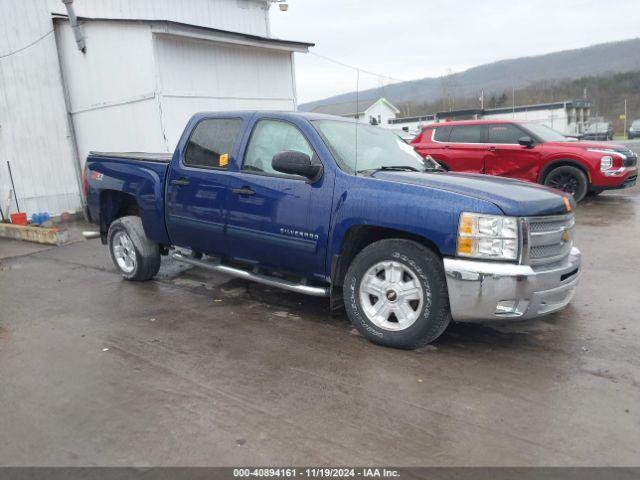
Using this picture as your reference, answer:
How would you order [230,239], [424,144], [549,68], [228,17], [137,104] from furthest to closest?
[549,68], [228,17], [424,144], [137,104], [230,239]

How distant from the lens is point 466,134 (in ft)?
36.0

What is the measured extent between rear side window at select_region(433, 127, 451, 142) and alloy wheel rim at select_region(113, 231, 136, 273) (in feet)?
24.2

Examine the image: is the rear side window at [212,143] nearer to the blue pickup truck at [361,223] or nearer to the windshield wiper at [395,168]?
the blue pickup truck at [361,223]

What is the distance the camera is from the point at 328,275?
4.38 meters

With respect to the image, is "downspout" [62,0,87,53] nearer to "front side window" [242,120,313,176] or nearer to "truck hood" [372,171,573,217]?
"front side window" [242,120,313,176]

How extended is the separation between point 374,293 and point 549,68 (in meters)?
79.3

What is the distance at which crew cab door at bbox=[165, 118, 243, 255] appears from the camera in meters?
5.02

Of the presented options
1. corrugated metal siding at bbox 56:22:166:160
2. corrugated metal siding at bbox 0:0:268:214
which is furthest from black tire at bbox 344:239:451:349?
corrugated metal siding at bbox 0:0:268:214

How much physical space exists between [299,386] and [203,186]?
7.97 feet

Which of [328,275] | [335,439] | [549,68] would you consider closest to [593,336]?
[328,275]

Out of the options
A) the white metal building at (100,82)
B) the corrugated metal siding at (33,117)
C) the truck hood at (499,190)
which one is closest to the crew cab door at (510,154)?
the white metal building at (100,82)

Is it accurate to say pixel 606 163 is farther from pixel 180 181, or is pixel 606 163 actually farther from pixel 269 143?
pixel 180 181

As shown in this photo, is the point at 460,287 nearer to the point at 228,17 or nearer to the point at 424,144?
the point at 424,144

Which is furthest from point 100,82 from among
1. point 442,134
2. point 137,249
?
point 442,134
